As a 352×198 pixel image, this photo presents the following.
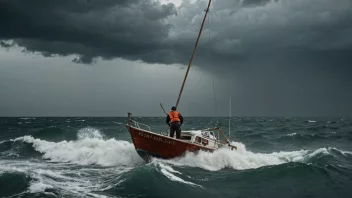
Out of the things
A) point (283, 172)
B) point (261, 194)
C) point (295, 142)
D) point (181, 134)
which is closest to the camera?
point (261, 194)

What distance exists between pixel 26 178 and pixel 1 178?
37.6 inches

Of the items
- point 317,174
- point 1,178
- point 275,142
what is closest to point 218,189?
point 317,174

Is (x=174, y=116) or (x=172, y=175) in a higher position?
(x=174, y=116)

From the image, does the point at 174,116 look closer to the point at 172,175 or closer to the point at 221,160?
the point at 172,175

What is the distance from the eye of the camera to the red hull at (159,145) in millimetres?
17320

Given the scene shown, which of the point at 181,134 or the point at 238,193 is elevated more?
the point at 181,134

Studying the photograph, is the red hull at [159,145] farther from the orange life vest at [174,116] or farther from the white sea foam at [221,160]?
the orange life vest at [174,116]

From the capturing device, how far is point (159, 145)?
17.5m

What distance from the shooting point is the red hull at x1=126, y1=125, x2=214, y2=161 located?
17320 mm

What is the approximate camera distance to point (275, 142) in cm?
3534

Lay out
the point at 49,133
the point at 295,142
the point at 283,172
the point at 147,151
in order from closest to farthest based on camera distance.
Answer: the point at 283,172 < the point at 147,151 < the point at 295,142 < the point at 49,133

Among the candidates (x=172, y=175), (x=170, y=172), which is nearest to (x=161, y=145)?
(x=170, y=172)

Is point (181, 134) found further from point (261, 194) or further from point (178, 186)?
point (261, 194)

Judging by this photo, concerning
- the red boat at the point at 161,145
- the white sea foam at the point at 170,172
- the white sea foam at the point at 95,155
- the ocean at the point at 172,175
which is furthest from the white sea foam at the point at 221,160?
the white sea foam at the point at 95,155
